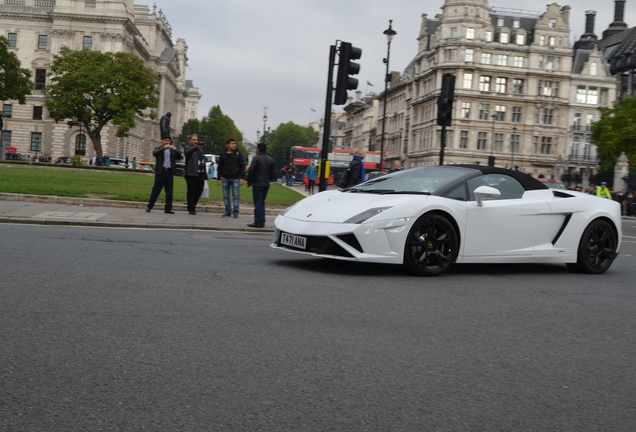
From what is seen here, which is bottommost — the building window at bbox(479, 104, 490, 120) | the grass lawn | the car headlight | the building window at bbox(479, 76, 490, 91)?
the grass lawn

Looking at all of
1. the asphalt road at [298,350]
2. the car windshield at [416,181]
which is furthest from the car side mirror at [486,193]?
the asphalt road at [298,350]

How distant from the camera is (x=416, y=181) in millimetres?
7988

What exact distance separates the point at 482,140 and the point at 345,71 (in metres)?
70.9

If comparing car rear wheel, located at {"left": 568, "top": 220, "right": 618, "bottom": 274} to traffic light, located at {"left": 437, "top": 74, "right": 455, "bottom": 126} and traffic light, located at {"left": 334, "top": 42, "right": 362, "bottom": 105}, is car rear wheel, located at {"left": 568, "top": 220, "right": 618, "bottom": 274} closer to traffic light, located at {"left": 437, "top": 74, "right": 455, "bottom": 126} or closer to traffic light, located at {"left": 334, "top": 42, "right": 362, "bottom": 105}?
traffic light, located at {"left": 437, "top": 74, "right": 455, "bottom": 126}

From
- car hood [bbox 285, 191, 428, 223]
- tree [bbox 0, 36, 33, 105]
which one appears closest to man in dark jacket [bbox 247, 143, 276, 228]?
car hood [bbox 285, 191, 428, 223]

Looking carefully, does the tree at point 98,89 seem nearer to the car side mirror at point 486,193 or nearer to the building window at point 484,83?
the building window at point 484,83

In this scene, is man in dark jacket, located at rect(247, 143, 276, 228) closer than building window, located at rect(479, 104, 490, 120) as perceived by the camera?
Yes

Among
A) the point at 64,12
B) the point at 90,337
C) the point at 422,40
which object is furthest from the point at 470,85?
the point at 90,337

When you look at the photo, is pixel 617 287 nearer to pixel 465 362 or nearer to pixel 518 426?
pixel 465 362

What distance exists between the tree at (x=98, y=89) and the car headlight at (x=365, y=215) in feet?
184

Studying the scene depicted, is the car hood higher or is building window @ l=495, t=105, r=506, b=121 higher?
building window @ l=495, t=105, r=506, b=121

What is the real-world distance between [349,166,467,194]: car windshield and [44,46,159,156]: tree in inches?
2165

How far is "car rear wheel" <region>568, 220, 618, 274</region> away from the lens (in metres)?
8.47

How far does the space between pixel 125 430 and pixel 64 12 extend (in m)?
88.7
